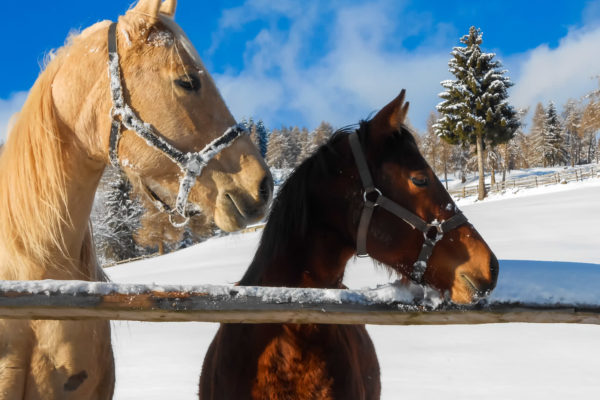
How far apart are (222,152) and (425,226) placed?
1.10 m

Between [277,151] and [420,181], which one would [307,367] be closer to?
[420,181]

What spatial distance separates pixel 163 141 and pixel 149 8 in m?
0.57

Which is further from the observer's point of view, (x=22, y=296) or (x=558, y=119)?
(x=558, y=119)

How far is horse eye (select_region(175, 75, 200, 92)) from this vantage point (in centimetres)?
164

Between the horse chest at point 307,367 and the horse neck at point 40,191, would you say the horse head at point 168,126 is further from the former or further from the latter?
the horse chest at point 307,367

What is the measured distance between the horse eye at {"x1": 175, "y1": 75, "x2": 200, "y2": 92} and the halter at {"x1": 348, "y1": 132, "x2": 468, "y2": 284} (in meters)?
1.00

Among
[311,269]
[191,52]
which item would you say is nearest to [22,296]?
[191,52]

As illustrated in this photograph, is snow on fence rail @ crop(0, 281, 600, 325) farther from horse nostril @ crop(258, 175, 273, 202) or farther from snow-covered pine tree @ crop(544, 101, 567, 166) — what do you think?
snow-covered pine tree @ crop(544, 101, 567, 166)

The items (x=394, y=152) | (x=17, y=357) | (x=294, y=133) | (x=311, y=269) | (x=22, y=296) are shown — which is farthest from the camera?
(x=294, y=133)

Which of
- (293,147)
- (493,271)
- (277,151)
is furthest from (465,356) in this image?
(293,147)

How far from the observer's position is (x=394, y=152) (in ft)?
7.41

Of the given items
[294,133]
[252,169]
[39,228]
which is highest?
[294,133]

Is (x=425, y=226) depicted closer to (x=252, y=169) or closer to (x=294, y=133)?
(x=252, y=169)

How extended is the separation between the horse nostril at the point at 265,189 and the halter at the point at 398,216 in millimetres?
755
